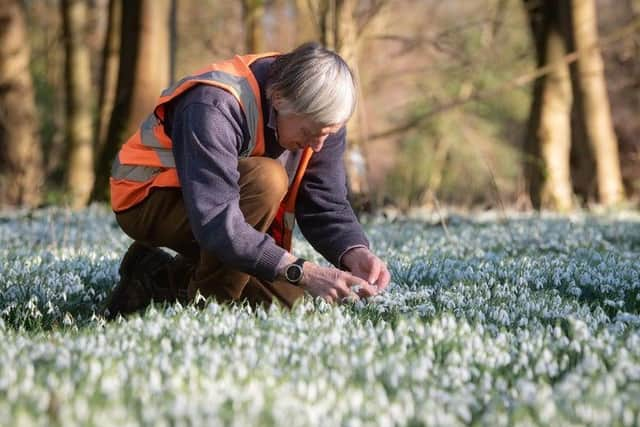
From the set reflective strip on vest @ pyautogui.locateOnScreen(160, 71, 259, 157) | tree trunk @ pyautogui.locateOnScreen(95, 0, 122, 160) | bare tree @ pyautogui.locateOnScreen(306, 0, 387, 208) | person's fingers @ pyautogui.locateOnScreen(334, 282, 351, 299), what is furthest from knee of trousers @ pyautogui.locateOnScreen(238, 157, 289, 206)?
tree trunk @ pyautogui.locateOnScreen(95, 0, 122, 160)

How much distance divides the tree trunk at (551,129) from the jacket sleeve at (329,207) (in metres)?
9.88

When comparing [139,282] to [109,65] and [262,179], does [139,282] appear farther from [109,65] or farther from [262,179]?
[109,65]

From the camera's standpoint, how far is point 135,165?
17.1 ft

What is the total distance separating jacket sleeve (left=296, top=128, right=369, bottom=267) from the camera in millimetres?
5348

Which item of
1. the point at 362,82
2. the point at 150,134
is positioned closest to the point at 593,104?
the point at 362,82

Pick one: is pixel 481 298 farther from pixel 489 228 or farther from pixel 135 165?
pixel 489 228

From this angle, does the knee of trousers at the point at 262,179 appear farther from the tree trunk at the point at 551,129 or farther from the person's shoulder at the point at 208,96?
the tree trunk at the point at 551,129

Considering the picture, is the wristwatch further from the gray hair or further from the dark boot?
the dark boot

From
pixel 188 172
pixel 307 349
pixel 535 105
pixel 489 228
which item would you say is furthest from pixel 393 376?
pixel 535 105

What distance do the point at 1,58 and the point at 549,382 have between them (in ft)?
51.1

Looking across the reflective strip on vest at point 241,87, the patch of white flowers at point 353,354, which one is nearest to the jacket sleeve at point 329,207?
the patch of white flowers at point 353,354

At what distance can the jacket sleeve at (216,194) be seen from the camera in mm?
4535

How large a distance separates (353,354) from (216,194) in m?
1.29

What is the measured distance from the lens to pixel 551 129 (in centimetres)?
1534
